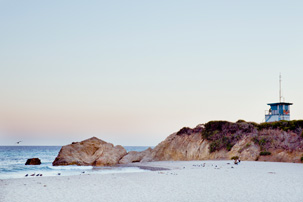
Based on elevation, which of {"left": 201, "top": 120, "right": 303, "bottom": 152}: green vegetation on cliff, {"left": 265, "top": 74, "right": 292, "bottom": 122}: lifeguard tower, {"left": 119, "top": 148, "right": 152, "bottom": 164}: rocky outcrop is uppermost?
{"left": 265, "top": 74, "right": 292, "bottom": 122}: lifeguard tower

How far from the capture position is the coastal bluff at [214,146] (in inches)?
1469

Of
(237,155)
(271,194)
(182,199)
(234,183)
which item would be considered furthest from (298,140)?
(182,199)

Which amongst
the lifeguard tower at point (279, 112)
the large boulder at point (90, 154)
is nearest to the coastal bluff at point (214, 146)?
the large boulder at point (90, 154)

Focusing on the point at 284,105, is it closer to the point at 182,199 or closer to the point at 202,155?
the point at 202,155

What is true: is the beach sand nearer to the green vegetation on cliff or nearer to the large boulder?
the green vegetation on cliff

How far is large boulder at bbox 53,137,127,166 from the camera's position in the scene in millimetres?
43531

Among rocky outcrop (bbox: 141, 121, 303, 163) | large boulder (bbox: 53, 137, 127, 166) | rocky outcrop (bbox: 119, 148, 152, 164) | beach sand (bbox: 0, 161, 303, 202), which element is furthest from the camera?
rocky outcrop (bbox: 119, 148, 152, 164)

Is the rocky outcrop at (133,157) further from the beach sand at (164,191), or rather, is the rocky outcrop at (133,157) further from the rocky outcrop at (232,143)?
the beach sand at (164,191)

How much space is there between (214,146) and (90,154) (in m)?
18.2

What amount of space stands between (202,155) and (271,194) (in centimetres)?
3085

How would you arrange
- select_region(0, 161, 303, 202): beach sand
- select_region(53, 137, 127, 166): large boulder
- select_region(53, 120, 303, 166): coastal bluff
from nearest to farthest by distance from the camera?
select_region(0, 161, 303, 202): beach sand
select_region(53, 120, 303, 166): coastal bluff
select_region(53, 137, 127, 166): large boulder

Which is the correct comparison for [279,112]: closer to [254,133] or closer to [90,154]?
[254,133]

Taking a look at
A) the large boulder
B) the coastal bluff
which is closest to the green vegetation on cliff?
the coastal bluff

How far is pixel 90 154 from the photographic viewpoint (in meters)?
46.3
